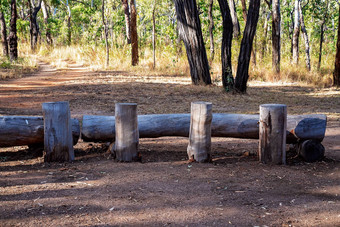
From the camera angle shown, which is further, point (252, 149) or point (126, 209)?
point (252, 149)

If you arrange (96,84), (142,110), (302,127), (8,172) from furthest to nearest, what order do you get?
(96,84) → (142,110) → (302,127) → (8,172)

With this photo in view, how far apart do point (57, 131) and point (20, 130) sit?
0.46m

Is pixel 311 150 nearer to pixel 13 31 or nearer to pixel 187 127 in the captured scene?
pixel 187 127

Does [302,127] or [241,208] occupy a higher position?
[302,127]

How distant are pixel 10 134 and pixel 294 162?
3.29 meters

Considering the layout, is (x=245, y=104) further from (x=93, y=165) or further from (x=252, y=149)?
(x=93, y=165)

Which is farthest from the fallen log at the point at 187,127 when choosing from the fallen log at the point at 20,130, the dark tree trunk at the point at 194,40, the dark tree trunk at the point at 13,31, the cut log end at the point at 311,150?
the dark tree trunk at the point at 13,31

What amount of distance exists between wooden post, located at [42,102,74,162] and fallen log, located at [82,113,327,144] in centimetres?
36

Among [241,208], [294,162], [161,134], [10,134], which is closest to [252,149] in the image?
[294,162]

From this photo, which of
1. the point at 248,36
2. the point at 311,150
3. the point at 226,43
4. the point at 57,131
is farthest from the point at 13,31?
the point at 311,150

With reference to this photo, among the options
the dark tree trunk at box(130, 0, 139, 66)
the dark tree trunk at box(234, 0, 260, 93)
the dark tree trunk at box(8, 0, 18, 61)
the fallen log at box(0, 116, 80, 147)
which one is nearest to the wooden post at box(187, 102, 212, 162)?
the fallen log at box(0, 116, 80, 147)

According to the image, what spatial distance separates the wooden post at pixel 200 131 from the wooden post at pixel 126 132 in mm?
630

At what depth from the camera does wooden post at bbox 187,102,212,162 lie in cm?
428

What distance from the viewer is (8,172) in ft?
13.6
